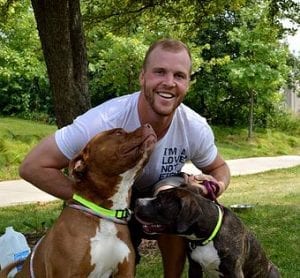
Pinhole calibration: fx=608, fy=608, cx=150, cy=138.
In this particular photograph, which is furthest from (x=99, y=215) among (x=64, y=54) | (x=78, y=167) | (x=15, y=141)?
(x=15, y=141)

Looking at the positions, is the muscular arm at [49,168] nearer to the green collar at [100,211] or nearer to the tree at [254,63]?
the green collar at [100,211]

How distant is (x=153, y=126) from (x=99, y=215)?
2.56ft

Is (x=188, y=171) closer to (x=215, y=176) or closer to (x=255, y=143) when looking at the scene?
(x=255, y=143)

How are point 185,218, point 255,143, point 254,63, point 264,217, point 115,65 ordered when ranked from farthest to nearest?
point 255,143 < point 254,63 < point 115,65 < point 264,217 < point 185,218

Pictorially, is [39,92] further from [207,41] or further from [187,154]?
[187,154]

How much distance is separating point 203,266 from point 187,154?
821 mm

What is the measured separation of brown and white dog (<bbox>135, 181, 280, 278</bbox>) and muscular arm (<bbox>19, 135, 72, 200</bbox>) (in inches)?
20.5

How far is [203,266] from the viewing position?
168 inches

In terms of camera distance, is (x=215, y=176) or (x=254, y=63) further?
(x=254, y=63)

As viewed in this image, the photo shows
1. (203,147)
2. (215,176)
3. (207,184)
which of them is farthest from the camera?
(215,176)

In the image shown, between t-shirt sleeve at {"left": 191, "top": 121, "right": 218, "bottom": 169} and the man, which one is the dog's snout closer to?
the man

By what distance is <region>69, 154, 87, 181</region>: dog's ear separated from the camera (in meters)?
3.76

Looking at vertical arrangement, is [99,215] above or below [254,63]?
above

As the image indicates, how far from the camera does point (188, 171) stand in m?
14.4
